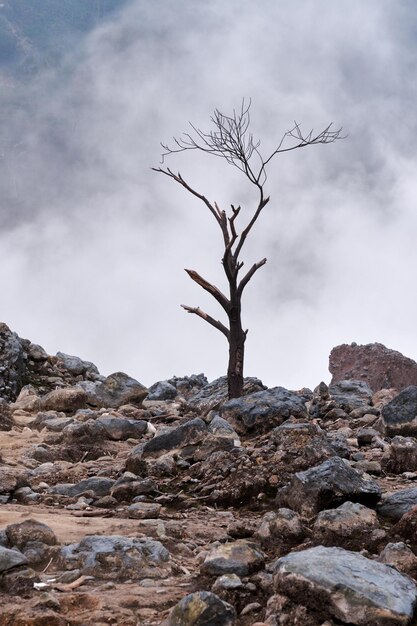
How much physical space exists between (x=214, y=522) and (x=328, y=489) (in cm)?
86

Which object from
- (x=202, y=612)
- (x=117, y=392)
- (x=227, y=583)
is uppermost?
(x=117, y=392)

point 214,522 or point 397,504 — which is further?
point 214,522

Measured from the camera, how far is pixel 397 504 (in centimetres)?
451

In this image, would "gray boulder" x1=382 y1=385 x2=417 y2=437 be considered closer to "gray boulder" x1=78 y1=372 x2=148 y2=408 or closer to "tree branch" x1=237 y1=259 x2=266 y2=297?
"tree branch" x1=237 y1=259 x2=266 y2=297

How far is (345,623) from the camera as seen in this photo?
264 centimetres

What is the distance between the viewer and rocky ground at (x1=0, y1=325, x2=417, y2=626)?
2.84 meters

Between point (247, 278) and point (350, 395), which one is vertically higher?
point (247, 278)

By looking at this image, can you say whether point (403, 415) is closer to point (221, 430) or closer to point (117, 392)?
point (221, 430)

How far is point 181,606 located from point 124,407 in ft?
30.4

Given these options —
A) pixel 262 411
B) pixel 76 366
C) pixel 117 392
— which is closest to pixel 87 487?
pixel 262 411

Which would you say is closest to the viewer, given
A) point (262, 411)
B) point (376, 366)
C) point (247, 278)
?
point (262, 411)

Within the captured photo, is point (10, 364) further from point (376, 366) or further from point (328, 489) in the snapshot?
point (328, 489)

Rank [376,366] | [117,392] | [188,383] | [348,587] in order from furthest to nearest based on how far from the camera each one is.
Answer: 1. [376,366]
2. [188,383]
3. [117,392]
4. [348,587]

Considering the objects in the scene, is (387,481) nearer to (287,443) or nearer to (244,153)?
(287,443)
